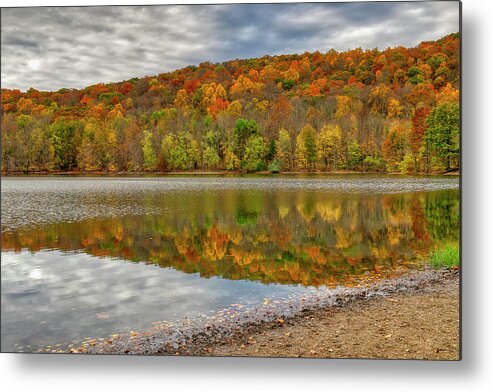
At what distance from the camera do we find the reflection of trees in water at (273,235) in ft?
22.4

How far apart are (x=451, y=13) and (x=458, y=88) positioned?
762mm

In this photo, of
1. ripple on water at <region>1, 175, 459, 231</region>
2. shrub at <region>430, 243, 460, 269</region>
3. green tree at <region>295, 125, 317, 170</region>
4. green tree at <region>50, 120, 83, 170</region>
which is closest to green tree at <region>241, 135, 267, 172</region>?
ripple on water at <region>1, 175, 459, 231</region>

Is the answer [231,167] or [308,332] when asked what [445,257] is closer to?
[308,332]

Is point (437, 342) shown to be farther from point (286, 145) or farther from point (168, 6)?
point (168, 6)

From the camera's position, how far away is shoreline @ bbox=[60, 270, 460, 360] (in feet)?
15.9

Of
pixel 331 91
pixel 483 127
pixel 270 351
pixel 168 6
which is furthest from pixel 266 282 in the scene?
pixel 168 6

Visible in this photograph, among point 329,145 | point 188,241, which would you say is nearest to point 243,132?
point 329,145

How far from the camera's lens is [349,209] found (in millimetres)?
9328

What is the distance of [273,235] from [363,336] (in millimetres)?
3448

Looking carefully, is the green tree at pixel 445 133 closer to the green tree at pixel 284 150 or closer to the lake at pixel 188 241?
the lake at pixel 188 241

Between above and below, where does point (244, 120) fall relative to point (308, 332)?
above

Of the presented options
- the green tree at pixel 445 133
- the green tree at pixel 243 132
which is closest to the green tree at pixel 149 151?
the green tree at pixel 243 132

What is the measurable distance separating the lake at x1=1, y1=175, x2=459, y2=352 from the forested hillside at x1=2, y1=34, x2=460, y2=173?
278 mm

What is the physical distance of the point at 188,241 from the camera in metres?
7.67
